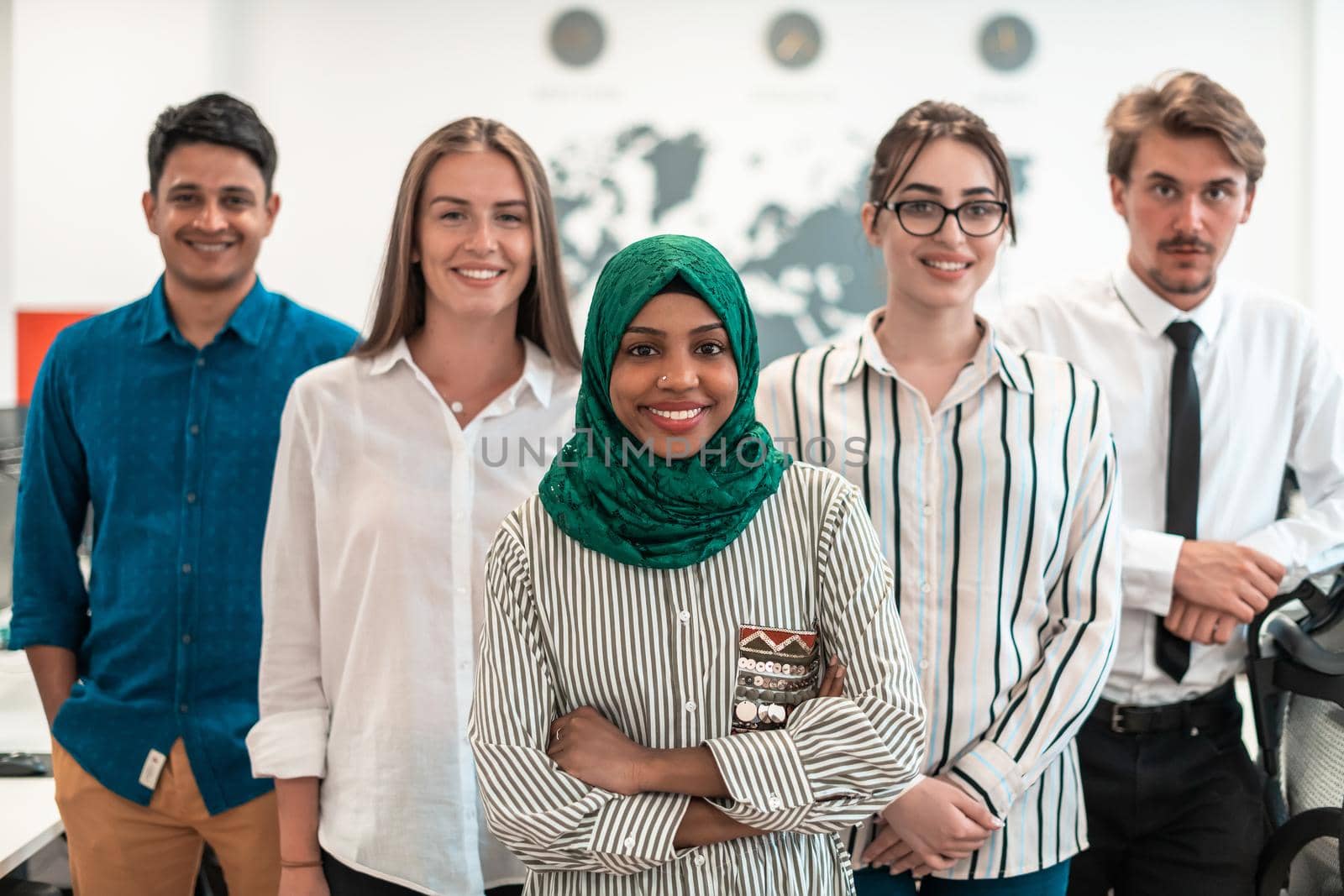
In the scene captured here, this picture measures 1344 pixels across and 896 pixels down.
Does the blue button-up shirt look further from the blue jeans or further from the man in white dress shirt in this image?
the man in white dress shirt

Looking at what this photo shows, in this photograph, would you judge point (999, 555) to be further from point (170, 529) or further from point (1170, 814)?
point (170, 529)

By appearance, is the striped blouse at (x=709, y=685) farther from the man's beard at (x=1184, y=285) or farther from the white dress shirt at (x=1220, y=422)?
the man's beard at (x=1184, y=285)

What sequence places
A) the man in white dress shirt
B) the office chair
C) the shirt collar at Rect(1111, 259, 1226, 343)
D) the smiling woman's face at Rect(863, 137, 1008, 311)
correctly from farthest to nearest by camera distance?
the shirt collar at Rect(1111, 259, 1226, 343) → the man in white dress shirt → the office chair → the smiling woman's face at Rect(863, 137, 1008, 311)

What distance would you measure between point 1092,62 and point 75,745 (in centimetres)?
468

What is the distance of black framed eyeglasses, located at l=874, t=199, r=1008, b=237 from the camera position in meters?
1.88

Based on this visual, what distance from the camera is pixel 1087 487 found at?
1.88 m

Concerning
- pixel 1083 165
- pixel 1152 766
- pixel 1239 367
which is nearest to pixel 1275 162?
pixel 1083 165

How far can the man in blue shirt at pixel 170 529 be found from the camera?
2121mm

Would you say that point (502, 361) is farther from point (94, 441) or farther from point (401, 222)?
point (94, 441)

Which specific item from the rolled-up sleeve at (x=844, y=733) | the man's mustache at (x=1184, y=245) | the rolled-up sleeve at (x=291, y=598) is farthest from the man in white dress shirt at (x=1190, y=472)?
the rolled-up sleeve at (x=291, y=598)

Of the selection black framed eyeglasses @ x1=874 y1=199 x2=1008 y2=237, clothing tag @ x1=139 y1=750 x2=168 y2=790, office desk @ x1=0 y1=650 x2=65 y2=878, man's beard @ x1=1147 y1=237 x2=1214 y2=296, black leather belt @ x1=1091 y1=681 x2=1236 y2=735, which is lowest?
office desk @ x1=0 y1=650 x2=65 y2=878

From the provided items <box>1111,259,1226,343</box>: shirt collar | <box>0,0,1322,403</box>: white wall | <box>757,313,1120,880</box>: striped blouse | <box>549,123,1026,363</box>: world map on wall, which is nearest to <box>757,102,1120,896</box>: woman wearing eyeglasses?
<box>757,313,1120,880</box>: striped blouse

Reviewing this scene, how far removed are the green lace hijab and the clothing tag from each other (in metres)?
1.14

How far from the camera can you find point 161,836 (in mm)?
2148
